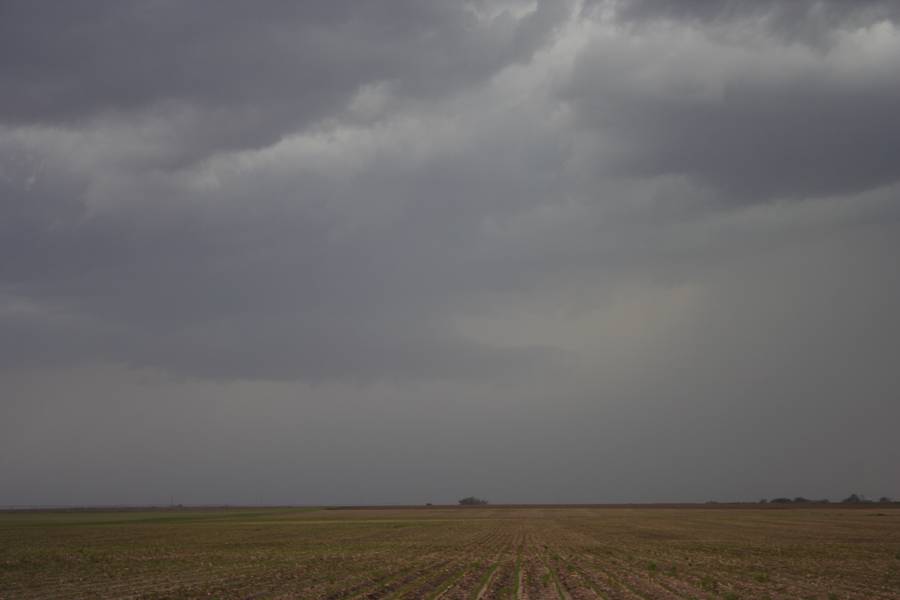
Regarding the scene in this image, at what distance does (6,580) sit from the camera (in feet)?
103

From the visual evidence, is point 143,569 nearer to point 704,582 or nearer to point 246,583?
point 246,583

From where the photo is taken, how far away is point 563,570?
3284 centimetres

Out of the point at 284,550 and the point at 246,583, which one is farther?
the point at 284,550

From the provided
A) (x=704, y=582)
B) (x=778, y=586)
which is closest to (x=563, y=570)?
(x=704, y=582)

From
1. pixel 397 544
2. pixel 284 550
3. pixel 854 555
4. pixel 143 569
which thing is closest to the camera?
pixel 143 569

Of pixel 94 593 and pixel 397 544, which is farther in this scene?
pixel 397 544

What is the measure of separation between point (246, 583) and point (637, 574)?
16.6 m

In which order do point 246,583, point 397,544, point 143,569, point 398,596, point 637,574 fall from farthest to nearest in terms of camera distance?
point 397,544, point 143,569, point 637,574, point 246,583, point 398,596

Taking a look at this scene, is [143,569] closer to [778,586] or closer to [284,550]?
[284,550]

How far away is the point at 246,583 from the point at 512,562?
14.6 meters

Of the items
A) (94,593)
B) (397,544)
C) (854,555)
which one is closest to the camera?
(94,593)

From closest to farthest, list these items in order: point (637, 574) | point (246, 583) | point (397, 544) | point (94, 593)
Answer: point (94, 593) → point (246, 583) → point (637, 574) → point (397, 544)

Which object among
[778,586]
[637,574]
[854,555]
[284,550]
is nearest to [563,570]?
[637,574]

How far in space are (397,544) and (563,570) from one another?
873 inches
